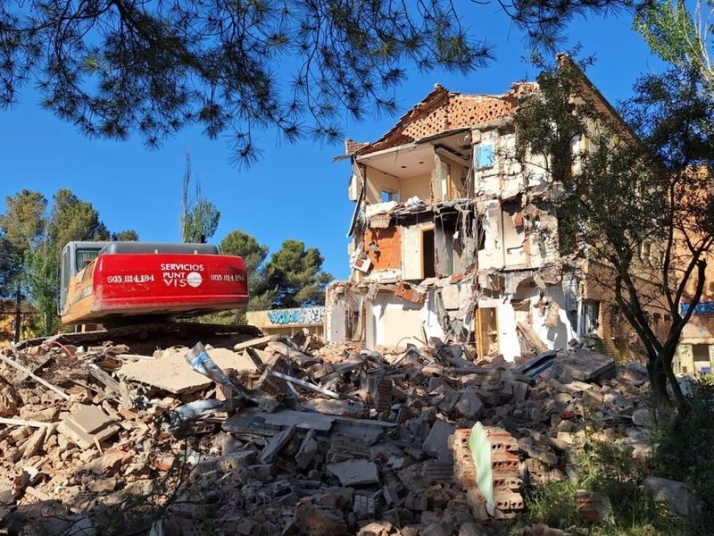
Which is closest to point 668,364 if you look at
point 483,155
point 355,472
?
point 355,472

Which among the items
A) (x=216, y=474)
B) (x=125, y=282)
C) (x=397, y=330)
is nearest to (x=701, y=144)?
(x=216, y=474)

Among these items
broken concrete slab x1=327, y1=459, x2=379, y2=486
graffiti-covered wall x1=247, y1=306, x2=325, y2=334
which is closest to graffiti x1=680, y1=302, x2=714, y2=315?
graffiti-covered wall x1=247, y1=306, x2=325, y2=334

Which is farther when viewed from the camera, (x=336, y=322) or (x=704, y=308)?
(x=336, y=322)

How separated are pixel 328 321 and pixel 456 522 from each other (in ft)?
67.7

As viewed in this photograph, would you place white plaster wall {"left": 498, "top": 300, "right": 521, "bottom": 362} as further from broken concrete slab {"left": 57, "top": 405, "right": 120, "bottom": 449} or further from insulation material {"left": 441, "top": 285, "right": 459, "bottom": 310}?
broken concrete slab {"left": 57, "top": 405, "right": 120, "bottom": 449}

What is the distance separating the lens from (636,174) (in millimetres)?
6250

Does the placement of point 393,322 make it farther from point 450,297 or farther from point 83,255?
point 83,255

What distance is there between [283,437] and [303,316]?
2439 cm

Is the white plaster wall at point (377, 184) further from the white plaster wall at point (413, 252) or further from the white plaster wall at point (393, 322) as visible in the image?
the white plaster wall at point (393, 322)

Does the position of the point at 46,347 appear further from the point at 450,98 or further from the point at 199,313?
the point at 450,98

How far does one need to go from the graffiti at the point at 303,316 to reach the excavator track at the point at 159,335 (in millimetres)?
17957

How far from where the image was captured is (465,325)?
20641 millimetres

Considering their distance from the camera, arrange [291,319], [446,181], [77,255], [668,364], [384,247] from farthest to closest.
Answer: [291,319] → [384,247] → [446,181] → [77,255] → [668,364]

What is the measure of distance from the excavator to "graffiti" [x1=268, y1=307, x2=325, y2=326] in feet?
64.1
